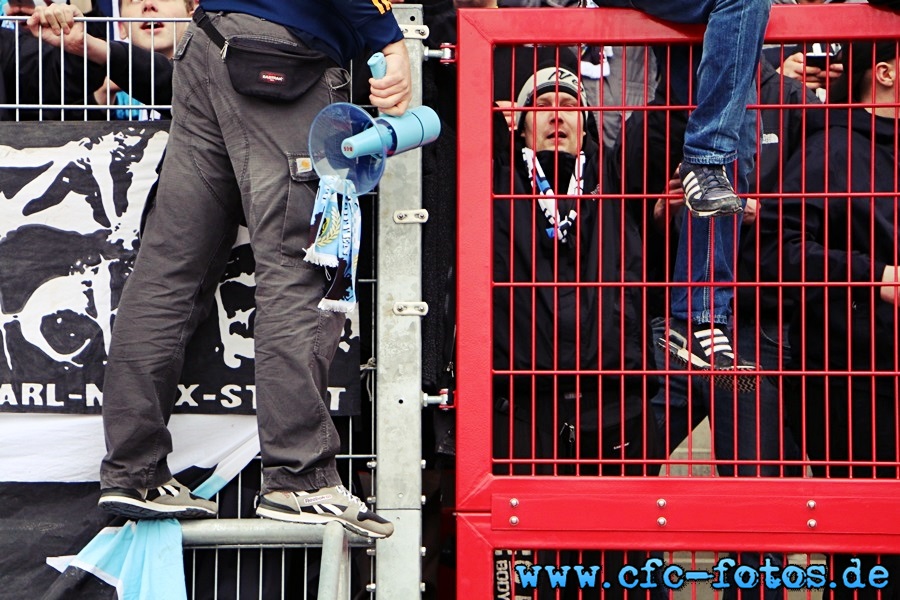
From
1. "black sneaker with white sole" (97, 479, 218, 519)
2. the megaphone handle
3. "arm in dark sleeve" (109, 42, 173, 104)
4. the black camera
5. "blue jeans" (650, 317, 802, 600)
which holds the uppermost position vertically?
the black camera

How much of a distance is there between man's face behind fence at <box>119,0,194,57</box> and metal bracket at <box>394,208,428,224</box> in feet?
3.61

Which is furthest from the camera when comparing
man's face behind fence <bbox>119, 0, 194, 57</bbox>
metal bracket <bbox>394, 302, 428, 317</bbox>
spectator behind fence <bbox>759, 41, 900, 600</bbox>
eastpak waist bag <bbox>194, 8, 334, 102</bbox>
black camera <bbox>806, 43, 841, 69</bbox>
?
black camera <bbox>806, 43, 841, 69</bbox>

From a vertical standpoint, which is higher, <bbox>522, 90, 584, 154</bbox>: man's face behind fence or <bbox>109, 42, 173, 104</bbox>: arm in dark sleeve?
<bbox>109, 42, 173, 104</bbox>: arm in dark sleeve

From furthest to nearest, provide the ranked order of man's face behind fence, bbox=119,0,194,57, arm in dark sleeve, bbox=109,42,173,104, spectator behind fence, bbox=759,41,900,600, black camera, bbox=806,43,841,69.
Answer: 1. black camera, bbox=806,43,841,69
2. man's face behind fence, bbox=119,0,194,57
3. arm in dark sleeve, bbox=109,42,173,104
4. spectator behind fence, bbox=759,41,900,600

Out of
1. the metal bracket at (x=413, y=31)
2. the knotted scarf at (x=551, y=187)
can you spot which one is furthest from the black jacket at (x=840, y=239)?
the metal bracket at (x=413, y=31)

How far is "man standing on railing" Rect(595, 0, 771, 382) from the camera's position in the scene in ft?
11.4

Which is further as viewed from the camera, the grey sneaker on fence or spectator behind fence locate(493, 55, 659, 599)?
spectator behind fence locate(493, 55, 659, 599)

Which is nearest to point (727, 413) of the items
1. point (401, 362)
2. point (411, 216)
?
point (401, 362)

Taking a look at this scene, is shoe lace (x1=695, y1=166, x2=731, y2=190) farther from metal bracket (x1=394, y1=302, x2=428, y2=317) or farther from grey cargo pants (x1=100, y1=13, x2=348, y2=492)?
grey cargo pants (x1=100, y1=13, x2=348, y2=492)

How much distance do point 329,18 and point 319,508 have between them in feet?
4.37

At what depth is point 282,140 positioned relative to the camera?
3.38 m

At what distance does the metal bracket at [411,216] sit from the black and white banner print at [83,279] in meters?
0.34

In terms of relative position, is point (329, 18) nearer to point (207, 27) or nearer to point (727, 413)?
point (207, 27)

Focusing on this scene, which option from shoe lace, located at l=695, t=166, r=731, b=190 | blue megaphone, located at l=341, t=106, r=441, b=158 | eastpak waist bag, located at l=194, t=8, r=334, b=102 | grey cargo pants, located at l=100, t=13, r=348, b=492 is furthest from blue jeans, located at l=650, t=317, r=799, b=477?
eastpak waist bag, located at l=194, t=8, r=334, b=102
